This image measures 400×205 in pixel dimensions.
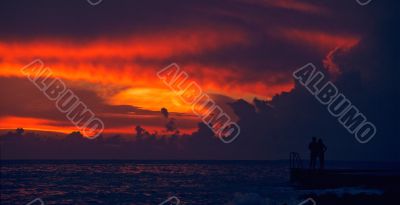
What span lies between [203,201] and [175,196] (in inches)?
244

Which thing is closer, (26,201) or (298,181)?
(26,201)

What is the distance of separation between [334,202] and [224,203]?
460 inches

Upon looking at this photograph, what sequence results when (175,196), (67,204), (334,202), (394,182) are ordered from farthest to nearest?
(175,196)
(67,204)
(394,182)
(334,202)

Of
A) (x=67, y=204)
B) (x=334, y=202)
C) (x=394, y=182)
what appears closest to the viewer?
(x=334, y=202)

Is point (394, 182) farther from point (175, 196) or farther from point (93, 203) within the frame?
point (93, 203)

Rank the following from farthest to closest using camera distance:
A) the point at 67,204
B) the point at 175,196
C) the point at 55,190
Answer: the point at 55,190, the point at 175,196, the point at 67,204

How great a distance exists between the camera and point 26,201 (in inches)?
2046

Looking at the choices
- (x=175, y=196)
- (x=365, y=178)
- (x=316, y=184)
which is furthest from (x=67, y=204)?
(x=365, y=178)

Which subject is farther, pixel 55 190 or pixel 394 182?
pixel 55 190

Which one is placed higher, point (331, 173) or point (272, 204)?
point (331, 173)

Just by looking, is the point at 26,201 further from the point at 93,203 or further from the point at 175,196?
the point at 175,196

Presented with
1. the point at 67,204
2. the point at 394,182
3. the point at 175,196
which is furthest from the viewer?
the point at 175,196

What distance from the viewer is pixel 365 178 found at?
47.4 meters

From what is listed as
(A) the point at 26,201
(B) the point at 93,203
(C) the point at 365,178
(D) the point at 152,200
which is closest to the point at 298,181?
(C) the point at 365,178
